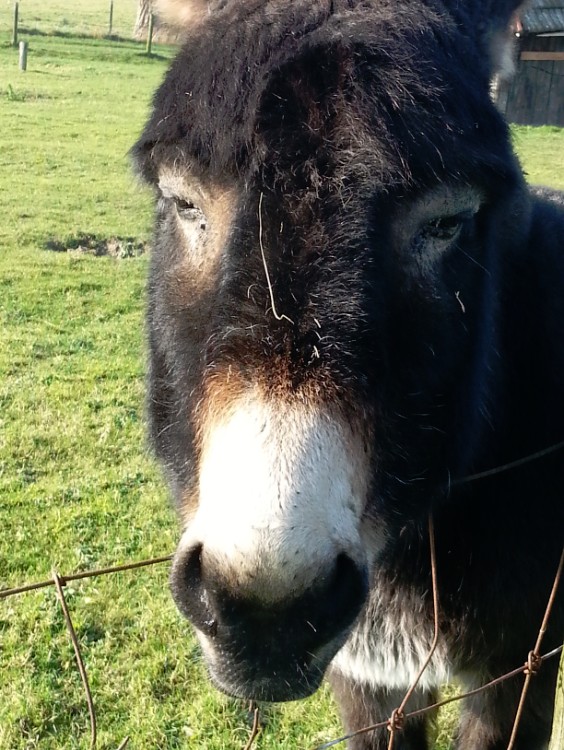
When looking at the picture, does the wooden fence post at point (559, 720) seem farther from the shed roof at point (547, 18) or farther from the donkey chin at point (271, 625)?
the shed roof at point (547, 18)

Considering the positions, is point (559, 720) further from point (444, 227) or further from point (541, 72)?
point (541, 72)

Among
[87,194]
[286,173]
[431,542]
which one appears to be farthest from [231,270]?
[87,194]

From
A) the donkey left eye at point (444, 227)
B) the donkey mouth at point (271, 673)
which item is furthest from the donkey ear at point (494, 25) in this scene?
the donkey mouth at point (271, 673)

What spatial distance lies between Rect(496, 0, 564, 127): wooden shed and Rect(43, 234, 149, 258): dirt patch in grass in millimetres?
11302

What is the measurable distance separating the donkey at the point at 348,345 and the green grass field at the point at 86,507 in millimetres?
729

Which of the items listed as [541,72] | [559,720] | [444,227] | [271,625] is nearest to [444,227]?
[444,227]

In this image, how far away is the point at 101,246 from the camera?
33.0ft

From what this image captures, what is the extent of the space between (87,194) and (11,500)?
8406 millimetres

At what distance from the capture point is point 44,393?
20.4ft

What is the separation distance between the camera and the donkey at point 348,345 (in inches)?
57.7

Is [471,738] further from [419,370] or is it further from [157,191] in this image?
[157,191]

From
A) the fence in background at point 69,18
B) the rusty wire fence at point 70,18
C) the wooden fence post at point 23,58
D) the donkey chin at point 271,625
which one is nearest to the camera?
the donkey chin at point 271,625

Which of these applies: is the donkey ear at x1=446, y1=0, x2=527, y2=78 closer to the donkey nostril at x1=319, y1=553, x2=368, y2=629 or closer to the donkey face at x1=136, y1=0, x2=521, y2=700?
the donkey face at x1=136, y1=0, x2=521, y2=700

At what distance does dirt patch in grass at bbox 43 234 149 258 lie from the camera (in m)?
9.84
